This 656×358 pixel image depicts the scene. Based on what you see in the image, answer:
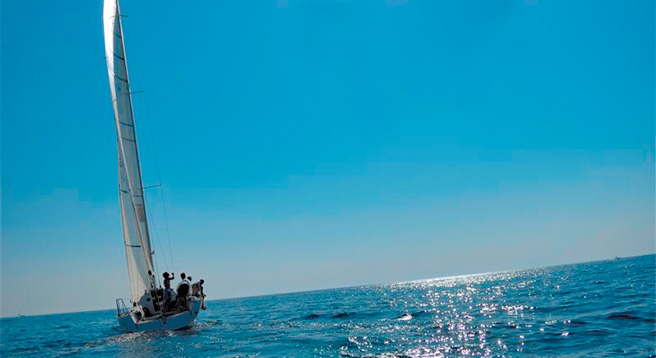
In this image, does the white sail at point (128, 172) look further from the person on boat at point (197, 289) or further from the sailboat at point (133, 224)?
the person on boat at point (197, 289)

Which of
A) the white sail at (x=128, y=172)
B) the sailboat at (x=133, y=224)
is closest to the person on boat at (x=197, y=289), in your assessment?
the sailboat at (x=133, y=224)

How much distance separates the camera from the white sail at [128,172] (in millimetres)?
25484

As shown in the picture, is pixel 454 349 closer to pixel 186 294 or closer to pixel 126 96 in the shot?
pixel 186 294

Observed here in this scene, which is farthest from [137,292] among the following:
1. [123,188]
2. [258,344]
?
[258,344]

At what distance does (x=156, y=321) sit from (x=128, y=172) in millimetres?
9953

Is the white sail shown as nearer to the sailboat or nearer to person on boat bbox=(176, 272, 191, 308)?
the sailboat

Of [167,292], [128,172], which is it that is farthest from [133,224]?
[167,292]

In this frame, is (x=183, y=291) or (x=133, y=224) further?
(x=133, y=224)

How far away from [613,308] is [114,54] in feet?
106

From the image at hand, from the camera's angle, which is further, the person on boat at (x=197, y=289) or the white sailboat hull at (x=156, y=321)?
the person on boat at (x=197, y=289)

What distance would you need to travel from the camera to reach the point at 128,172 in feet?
88.3

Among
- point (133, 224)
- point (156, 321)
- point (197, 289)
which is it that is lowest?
point (156, 321)

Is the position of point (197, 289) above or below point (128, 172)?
below

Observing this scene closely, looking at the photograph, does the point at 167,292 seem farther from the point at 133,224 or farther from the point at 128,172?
the point at 128,172
